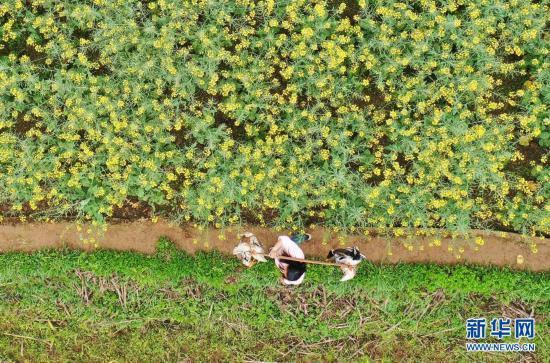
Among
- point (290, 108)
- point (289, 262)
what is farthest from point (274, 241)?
point (290, 108)

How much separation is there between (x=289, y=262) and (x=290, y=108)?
1687 mm

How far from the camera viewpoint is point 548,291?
632cm

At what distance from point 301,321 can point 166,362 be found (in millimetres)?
1714

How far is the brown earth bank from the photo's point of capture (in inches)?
251

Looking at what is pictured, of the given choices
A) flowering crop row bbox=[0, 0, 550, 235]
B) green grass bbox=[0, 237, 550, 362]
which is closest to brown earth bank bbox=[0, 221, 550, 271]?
green grass bbox=[0, 237, 550, 362]

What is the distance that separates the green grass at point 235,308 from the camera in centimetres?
641

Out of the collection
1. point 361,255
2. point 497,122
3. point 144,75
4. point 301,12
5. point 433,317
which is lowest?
point 433,317

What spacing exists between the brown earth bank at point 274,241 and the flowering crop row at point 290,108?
27 centimetres

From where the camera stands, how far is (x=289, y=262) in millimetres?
6031

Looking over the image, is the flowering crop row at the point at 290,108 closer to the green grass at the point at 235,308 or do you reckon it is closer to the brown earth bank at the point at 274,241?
the brown earth bank at the point at 274,241

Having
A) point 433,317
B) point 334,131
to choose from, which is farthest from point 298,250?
point 433,317

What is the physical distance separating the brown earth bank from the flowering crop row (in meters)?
0.27

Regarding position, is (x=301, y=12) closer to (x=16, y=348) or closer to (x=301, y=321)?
(x=301, y=321)

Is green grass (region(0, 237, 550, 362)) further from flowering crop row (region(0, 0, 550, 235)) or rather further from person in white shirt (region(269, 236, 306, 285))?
flowering crop row (region(0, 0, 550, 235))
